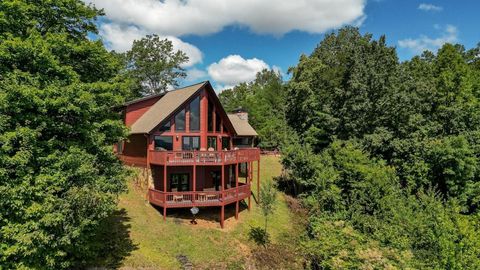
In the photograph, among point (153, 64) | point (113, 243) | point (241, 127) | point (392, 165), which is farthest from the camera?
point (153, 64)

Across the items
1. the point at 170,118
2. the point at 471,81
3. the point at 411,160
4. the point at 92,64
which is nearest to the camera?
the point at 92,64

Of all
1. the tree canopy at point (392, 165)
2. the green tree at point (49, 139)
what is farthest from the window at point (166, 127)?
the tree canopy at point (392, 165)

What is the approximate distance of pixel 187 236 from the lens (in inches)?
763

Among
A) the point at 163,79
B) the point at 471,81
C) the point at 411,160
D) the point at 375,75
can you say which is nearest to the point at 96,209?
the point at 411,160

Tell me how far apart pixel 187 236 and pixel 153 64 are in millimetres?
41912

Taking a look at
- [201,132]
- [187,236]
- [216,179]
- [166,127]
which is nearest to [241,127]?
[216,179]

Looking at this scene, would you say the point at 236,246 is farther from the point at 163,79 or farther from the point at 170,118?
the point at 163,79

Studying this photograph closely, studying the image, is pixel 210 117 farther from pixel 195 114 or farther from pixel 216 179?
pixel 216 179

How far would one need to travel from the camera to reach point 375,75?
1170 inches

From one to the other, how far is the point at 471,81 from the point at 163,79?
4693cm

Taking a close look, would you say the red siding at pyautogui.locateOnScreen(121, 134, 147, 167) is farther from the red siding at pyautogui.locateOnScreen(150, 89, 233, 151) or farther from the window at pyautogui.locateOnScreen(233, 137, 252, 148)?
the window at pyautogui.locateOnScreen(233, 137, 252, 148)

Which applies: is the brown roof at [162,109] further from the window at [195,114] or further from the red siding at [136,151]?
the red siding at [136,151]

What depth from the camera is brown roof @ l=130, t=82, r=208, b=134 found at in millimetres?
22828

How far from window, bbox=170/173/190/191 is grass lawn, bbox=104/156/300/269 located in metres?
A: 1.82
